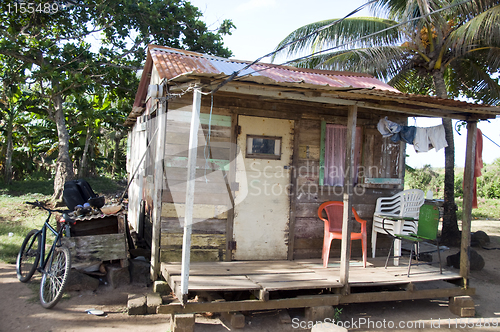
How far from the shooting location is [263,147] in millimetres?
5777

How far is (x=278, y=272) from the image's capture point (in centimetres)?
495

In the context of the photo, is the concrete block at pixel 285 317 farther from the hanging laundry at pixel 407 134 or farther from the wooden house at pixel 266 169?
the hanging laundry at pixel 407 134

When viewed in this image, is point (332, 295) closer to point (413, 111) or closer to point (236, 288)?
point (236, 288)

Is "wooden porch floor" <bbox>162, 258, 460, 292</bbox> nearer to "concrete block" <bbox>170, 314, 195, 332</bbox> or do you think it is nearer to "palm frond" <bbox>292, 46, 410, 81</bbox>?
"concrete block" <bbox>170, 314, 195, 332</bbox>

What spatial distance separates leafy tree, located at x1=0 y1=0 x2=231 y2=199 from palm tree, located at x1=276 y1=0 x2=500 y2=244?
4.01 meters

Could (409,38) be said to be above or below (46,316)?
above

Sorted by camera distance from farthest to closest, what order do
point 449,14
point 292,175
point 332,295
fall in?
point 449,14
point 292,175
point 332,295

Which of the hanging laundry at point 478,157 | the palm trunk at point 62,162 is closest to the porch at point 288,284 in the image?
the hanging laundry at point 478,157

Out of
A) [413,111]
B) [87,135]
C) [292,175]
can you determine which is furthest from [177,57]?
[87,135]

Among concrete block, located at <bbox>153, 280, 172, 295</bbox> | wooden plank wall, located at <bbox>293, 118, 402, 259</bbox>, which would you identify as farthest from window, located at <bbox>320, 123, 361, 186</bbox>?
concrete block, located at <bbox>153, 280, 172, 295</bbox>

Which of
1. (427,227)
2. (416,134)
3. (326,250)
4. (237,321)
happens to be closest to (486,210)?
(416,134)

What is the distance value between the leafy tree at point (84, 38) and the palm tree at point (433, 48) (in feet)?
13.1

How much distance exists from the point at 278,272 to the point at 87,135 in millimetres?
12615

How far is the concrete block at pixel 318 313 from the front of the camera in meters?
4.41
